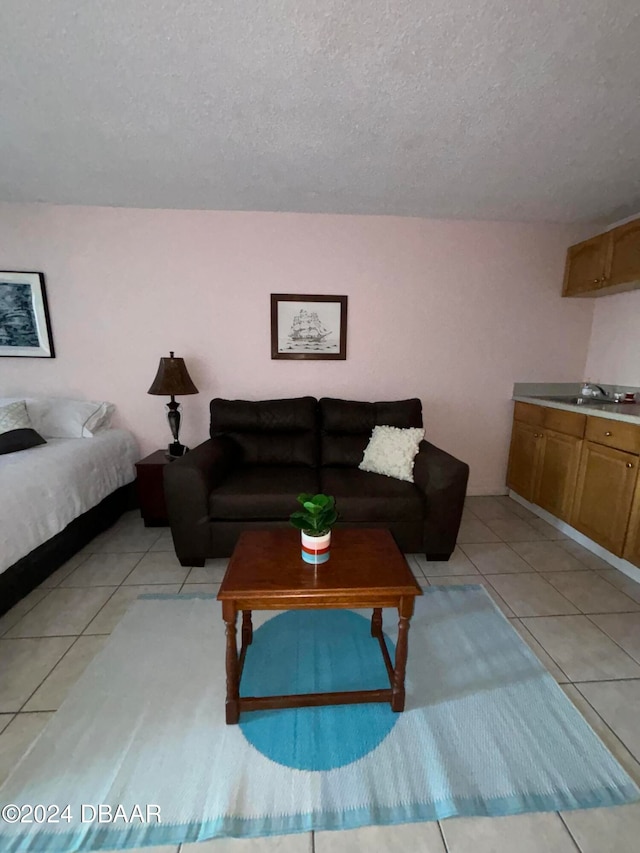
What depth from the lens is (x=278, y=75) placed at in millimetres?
1414

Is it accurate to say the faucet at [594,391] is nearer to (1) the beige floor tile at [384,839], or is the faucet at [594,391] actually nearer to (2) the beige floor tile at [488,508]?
(2) the beige floor tile at [488,508]

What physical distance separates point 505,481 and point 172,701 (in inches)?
124

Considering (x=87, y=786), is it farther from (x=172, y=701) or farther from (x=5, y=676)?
(x=5, y=676)

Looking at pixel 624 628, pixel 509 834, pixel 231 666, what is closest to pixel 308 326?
pixel 231 666

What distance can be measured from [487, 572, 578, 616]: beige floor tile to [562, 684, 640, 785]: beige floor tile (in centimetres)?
44

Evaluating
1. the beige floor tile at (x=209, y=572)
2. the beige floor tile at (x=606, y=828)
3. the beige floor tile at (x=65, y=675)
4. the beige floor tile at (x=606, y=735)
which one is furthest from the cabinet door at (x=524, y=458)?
the beige floor tile at (x=65, y=675)

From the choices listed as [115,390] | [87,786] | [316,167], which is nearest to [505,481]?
[316,167]

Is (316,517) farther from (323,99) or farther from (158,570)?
(323,99)

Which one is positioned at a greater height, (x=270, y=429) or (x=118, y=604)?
(x=270, y=429)

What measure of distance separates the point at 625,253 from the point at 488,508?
2.14 m

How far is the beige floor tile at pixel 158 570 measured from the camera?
2059 millimetres

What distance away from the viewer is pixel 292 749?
3.81 ft

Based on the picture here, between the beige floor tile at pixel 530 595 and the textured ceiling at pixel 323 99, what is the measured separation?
2383mm

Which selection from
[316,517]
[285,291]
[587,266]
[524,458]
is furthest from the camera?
[524,458]
